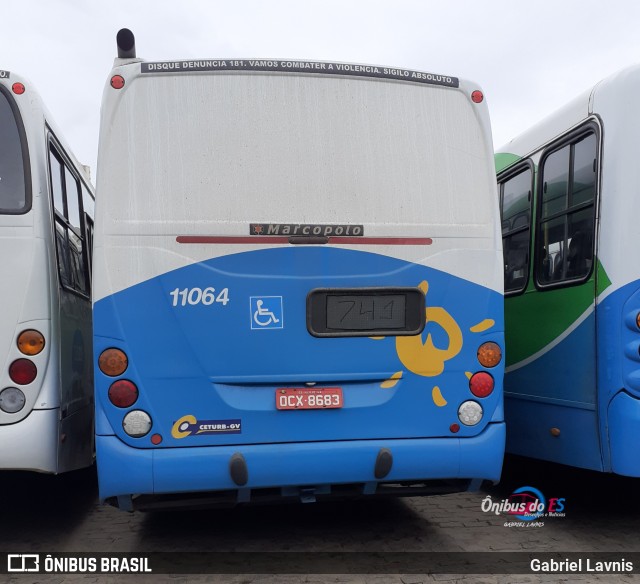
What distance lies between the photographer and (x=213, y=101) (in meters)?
4.85

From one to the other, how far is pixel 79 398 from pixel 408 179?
293 cm

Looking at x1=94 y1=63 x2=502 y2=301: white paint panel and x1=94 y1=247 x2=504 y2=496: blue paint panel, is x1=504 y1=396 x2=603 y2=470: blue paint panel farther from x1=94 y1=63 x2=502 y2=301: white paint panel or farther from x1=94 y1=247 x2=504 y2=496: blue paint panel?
x1=94 y1=63 x2=502 y2=301: white paint panel

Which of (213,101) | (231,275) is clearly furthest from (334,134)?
(231,275)

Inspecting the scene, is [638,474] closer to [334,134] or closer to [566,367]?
[566,367]

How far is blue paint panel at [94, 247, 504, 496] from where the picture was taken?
4633mm

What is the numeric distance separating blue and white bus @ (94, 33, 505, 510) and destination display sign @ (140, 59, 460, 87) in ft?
0.05

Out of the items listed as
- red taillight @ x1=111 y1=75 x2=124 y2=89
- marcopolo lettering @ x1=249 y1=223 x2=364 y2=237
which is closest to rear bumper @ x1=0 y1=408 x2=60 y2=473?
marcopolo lettering @ x1=249 y1=223 x2=364 y2=237

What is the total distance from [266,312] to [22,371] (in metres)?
1.61

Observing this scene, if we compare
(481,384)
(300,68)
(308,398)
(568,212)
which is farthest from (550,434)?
(300,68)

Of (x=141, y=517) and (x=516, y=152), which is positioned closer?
(x=141, y=517)

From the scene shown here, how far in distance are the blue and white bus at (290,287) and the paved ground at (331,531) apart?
539 millimetres

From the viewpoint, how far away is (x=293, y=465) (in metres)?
4.70

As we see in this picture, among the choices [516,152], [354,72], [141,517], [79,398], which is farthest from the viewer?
[516,152]

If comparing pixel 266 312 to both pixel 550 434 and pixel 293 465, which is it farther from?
pixel 550 434
